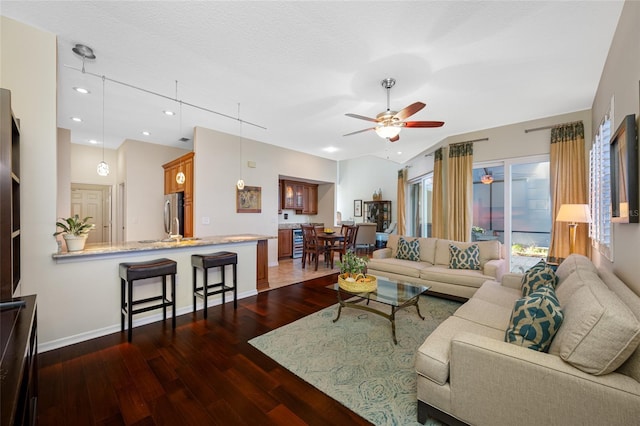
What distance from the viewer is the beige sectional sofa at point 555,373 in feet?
3.73

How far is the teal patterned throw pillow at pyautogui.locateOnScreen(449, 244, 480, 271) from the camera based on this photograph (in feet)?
12.3

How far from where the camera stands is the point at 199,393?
186 cm

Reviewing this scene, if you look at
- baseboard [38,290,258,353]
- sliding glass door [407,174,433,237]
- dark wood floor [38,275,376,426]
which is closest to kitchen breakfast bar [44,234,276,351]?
baseboard [38,290,258,353]

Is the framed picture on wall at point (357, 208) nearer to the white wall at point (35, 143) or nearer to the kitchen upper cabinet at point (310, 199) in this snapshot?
the kitchen upper cabinet at point (310, 199)

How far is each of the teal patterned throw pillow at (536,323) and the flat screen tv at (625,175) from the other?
82 centimetres

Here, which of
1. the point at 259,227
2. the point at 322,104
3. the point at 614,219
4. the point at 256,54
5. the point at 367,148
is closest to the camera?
the point at 614,219

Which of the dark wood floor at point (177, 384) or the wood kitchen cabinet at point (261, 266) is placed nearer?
the dark wood floor at point (177, 384)

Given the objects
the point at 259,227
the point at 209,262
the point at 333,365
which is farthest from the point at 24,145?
the point at 259,227

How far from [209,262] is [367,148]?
4507 mm

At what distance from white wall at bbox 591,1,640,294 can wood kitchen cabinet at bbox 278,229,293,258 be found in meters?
5.97

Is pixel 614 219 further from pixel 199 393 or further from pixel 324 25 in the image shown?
pixel 199 393

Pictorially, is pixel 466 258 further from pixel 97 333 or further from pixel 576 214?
pixel 97 333

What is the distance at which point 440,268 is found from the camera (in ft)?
12.7

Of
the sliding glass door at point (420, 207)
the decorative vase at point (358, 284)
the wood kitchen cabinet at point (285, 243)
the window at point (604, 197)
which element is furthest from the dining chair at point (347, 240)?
the window at point (604, 197)
